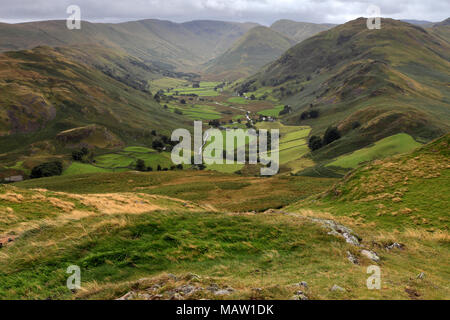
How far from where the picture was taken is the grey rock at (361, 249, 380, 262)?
672 inches

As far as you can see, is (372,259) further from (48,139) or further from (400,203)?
(48,139)

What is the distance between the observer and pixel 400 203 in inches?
1141

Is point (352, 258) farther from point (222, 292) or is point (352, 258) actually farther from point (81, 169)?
point (81, 169)

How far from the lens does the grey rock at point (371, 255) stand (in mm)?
17059

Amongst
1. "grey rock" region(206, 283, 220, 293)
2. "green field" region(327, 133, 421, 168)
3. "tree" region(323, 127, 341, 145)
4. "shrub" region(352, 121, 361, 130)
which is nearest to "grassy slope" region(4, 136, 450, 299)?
"grey rock" region(206, 283, 220, 293)

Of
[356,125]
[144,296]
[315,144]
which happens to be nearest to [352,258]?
[144,296]

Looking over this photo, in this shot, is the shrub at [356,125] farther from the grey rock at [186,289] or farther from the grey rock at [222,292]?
the grey rock at [186,289]

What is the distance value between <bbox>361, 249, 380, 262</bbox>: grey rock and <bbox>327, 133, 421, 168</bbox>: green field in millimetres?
72864

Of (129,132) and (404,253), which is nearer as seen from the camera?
(404,253)

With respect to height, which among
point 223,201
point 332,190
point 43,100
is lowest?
point 223,201

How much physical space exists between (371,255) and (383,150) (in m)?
79.9

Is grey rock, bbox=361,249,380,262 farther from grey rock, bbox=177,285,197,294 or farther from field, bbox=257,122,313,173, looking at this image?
field, bbox=257,122,313,173
